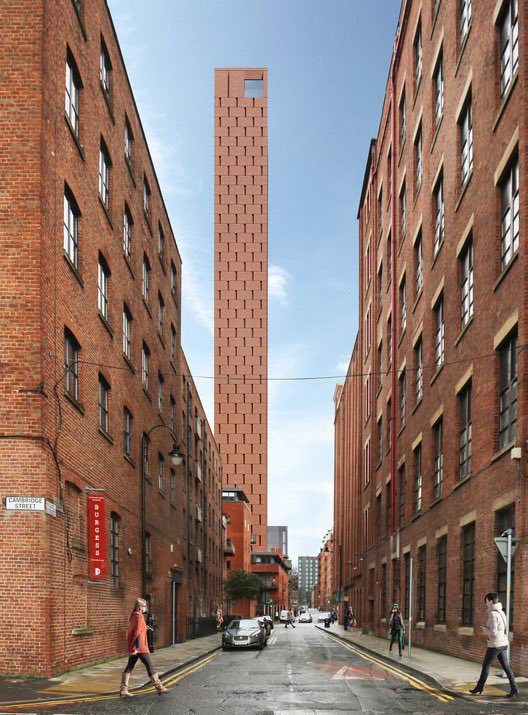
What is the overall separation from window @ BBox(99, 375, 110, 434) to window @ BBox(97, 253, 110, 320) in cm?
184

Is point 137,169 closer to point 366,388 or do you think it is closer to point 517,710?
point 517,710

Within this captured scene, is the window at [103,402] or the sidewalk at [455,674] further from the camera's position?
the window at [103,402]

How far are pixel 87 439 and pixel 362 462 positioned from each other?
38.1 metres

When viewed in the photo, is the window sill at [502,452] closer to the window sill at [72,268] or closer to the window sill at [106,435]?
the window sill at [106,435]

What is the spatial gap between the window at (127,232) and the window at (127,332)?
1.79 m

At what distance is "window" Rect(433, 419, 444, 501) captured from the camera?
88.3ft

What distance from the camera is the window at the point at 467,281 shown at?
2325 cm

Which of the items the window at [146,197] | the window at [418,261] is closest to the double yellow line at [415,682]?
the window at [418,261]

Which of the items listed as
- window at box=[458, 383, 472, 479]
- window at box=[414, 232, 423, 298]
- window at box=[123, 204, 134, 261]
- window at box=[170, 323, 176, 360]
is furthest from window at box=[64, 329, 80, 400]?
window at box=[170, 323, 176, 360]

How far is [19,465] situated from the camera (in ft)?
50.6

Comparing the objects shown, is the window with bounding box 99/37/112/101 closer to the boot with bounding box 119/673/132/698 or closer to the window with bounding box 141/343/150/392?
the window with bounding box 141/343/150/392

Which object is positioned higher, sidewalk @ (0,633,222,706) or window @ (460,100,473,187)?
window @ (460,100,473,187)

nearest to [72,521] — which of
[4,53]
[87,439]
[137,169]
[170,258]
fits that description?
[87,439]

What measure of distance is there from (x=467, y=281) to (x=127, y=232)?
1126 cm
